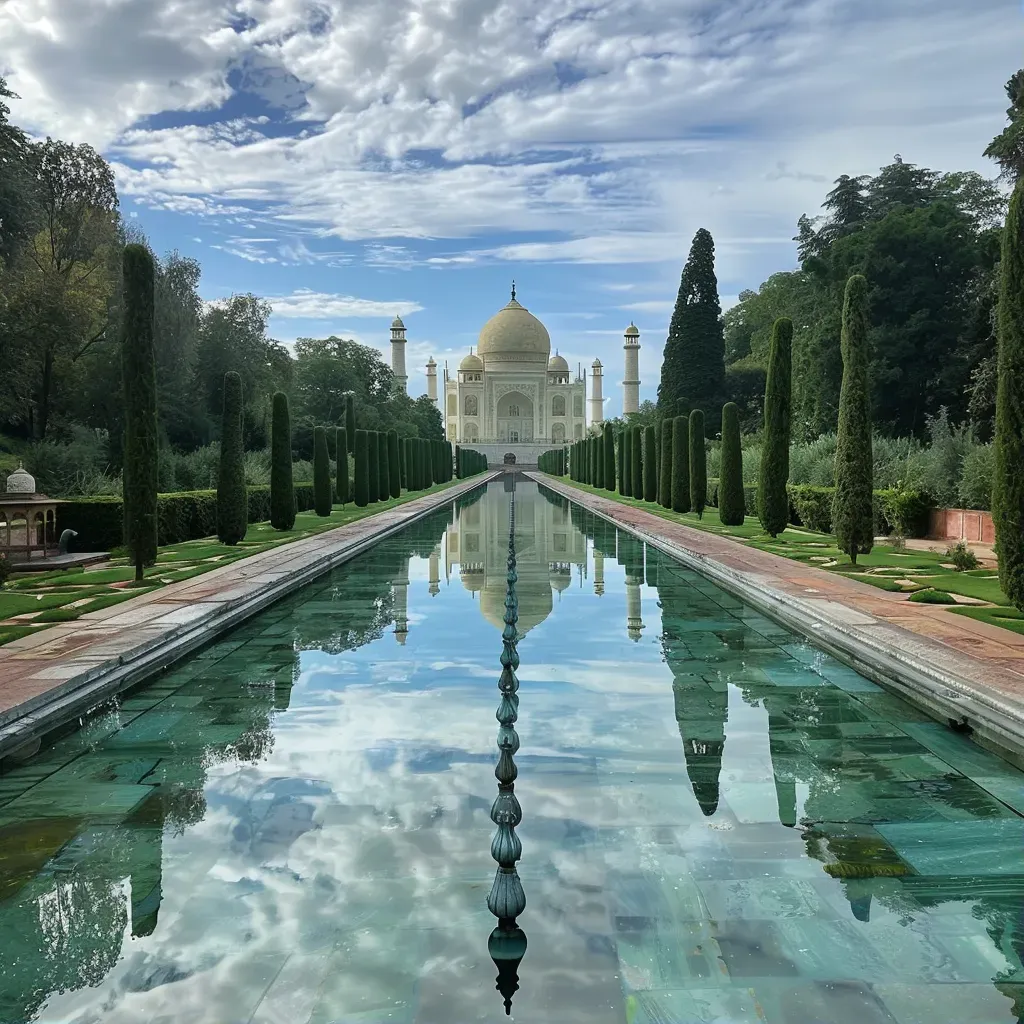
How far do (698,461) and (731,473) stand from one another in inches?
131

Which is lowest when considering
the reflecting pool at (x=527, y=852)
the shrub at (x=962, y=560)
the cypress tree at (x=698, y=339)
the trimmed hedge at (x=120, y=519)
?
the reflecting pool at (x=527, y=852)

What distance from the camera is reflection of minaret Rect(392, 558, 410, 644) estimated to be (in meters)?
6.71

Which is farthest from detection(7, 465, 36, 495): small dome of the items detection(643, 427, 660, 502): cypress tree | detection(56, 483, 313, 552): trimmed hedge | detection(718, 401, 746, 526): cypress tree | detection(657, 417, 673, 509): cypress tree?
detection(643, 427, 660, 502): cypress tree

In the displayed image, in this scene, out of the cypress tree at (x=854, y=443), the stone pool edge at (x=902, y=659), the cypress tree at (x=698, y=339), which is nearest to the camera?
the stone pool edge at (x=902, y=659)

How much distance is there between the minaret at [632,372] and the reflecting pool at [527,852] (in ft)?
253

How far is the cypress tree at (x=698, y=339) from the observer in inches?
1356

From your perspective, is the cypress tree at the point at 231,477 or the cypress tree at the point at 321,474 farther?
the cypress tree at the point at 321,474

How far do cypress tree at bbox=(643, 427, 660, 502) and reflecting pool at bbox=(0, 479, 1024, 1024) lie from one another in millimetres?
19108

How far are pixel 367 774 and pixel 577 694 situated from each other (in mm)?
Answer: 1471

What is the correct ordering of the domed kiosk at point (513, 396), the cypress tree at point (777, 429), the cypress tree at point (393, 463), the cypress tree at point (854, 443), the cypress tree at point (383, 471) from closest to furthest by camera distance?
the cypress tree at point (854, 443) < the cypress tree at point (777, 429) < the cypress tree at point (383, 471) < the cypress tree at point (393, 463) < the domed kiosk at point (513, 396)

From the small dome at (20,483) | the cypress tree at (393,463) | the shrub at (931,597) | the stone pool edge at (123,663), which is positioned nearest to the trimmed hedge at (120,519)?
the small dome at (20,483)

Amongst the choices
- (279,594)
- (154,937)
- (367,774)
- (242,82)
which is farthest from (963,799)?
(242,82)

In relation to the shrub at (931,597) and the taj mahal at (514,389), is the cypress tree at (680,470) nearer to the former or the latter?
the shrub at (931,597)

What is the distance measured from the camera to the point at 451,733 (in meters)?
4.29
